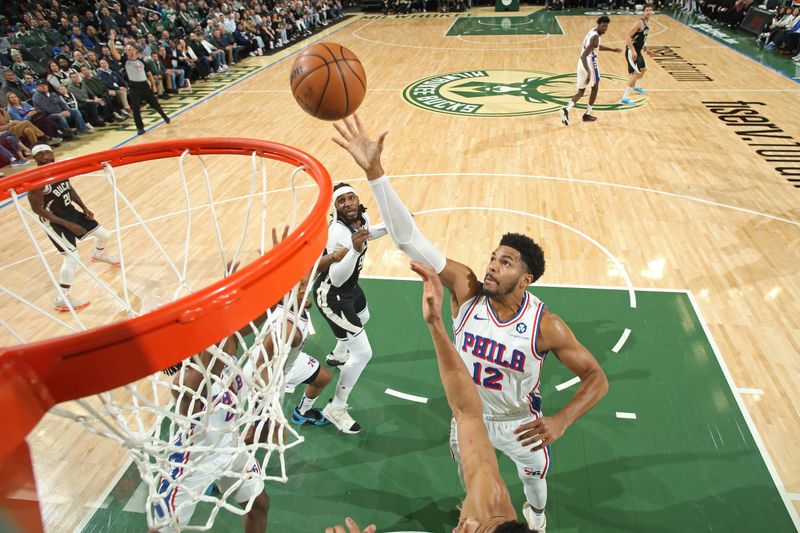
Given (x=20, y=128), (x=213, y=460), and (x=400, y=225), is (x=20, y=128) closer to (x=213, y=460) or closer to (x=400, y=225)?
(x=213, y=460)

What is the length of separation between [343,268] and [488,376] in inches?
51.0

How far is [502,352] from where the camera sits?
107 inches

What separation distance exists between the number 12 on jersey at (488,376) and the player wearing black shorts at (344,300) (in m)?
1.20

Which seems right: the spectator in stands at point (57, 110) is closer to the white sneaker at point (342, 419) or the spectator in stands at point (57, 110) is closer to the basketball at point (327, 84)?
the basketball at point (327, 84)

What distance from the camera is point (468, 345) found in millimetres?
2803

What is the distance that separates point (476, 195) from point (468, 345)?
15.2ft

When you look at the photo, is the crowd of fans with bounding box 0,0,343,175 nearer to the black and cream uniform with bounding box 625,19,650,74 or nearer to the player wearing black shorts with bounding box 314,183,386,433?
the player wearing black shorts with bounding box 314,183,386,433

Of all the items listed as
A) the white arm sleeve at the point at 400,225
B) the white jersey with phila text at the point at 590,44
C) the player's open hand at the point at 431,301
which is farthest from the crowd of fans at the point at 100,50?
the player's open hand at the point at 431,301

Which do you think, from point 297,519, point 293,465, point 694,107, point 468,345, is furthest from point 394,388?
point 694,107

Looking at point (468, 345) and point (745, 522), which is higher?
point (468, 345)

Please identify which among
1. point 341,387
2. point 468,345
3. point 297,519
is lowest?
point 297,519

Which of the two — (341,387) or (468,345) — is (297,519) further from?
(468,345)

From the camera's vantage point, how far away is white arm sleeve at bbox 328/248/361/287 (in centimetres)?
350

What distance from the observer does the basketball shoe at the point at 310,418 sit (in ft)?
12.8
